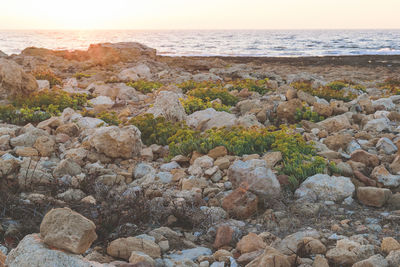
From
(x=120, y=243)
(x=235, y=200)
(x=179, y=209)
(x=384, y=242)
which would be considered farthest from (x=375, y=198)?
(x=120, y=243)

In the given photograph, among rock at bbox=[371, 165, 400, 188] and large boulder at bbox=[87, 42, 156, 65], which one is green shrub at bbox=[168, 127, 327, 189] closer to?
rock at bbox=[371, 165, 400, 188]

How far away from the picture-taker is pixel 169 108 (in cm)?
796

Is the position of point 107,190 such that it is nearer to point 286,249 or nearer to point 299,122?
point 286,249

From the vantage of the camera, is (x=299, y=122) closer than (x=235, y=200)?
No

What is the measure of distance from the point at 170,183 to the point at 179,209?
3.75 feet

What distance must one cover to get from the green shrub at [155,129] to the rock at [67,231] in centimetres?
447

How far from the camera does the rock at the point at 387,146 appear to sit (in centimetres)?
613

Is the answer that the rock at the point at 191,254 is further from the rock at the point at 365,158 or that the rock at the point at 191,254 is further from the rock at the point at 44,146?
the rock at the point at 44,146

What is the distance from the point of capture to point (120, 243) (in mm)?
3197

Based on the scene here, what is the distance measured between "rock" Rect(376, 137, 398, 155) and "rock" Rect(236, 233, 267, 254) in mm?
3667

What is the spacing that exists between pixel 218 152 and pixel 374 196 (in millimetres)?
2289

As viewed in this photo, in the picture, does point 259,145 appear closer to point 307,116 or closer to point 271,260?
point 307,116

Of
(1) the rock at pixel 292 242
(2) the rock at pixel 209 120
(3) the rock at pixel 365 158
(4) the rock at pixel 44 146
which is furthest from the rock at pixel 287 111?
(1) the rock at pixel 292 242

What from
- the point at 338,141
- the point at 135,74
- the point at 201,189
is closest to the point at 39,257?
the point at 201,189
